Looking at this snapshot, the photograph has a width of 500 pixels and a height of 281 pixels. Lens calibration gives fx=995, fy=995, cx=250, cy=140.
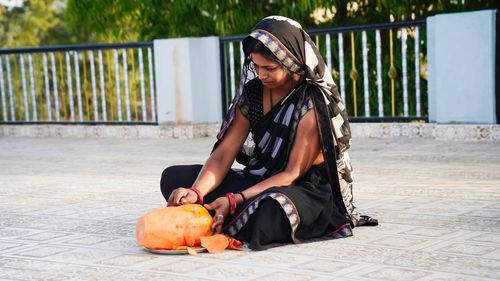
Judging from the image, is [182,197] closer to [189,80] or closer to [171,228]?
[171,228]

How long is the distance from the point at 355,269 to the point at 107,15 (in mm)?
12451

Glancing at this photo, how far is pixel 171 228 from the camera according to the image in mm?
4164

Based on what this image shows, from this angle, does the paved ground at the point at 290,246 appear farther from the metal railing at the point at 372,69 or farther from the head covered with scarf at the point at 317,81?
the metal railing at the point at 372,69

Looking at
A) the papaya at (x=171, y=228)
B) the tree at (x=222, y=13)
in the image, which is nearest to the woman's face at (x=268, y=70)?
the papaya at (x=171, y=228)

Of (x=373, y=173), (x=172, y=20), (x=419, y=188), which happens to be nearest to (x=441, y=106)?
(x=373, y=173)

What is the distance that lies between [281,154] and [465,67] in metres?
4.73

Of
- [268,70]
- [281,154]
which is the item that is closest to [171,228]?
[281,154]

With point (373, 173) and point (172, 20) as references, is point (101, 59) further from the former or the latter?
point (373, 173)

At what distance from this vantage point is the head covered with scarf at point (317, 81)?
433 centimetres

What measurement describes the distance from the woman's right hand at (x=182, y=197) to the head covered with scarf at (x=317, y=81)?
0.62 m

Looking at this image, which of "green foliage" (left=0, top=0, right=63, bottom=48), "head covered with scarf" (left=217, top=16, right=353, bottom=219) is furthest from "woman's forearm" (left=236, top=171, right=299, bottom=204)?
"green foliage" (left=0, top=0, right=63, bottom=48)

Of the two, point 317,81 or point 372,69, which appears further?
point 372,69

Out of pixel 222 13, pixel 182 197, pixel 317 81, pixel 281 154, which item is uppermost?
pixel 222 13

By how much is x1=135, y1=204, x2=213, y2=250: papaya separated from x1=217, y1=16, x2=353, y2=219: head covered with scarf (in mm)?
660
